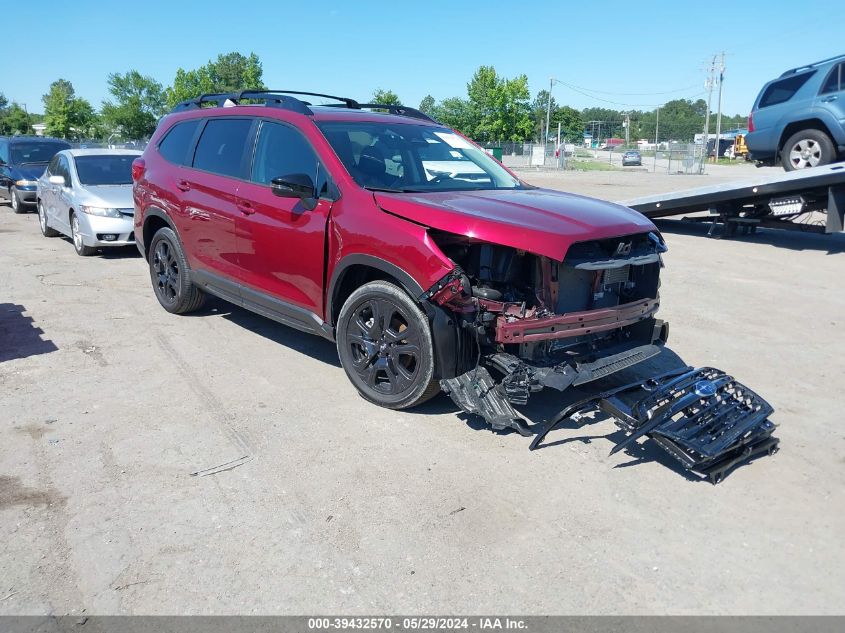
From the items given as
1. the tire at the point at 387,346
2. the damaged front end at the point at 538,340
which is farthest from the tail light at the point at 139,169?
the damaged front end at the point at 538,340

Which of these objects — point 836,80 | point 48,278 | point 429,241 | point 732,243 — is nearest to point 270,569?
point 429,241

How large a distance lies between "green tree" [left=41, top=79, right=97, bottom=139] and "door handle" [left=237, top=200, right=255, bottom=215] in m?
68.9

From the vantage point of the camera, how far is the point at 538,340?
4105 millimetres

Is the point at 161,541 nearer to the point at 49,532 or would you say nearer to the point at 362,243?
the point at 49,532

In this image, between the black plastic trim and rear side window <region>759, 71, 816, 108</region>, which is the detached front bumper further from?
rear side window <region>759, 71, 816, 108</region>

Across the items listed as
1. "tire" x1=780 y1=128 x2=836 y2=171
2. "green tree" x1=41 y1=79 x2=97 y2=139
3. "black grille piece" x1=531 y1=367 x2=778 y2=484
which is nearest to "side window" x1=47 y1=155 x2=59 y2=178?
"black grille piece" x1=531 y1=367 x2=778 y2=484

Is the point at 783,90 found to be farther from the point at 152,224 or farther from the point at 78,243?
the point at 78,243

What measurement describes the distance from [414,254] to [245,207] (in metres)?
1.95

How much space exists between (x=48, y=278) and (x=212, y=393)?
17.0 ft

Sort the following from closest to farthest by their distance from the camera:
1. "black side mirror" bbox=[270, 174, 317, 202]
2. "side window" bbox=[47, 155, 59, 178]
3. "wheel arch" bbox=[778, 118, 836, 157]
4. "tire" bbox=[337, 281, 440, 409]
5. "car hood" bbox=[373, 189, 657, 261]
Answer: "car hood" bbox=[373, 189, 657, 261] → "tire" bbox=[337, 281, 440, 409] → "black side mirror" bbox=[270, 174, 317, 202] → "side window" bbox=[47, 155, 59, 178] → "wheel arch" bbox=[778, 118, 836, 157]

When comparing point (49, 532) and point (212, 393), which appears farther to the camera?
point (212, 393)

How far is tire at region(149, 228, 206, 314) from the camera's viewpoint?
22.0 feet

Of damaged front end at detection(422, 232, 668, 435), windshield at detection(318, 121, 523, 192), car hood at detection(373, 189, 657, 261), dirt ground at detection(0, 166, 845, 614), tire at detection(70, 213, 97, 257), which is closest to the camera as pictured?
dirt ground at detection(0, 166, 845, 614)

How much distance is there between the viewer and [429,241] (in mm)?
4254
